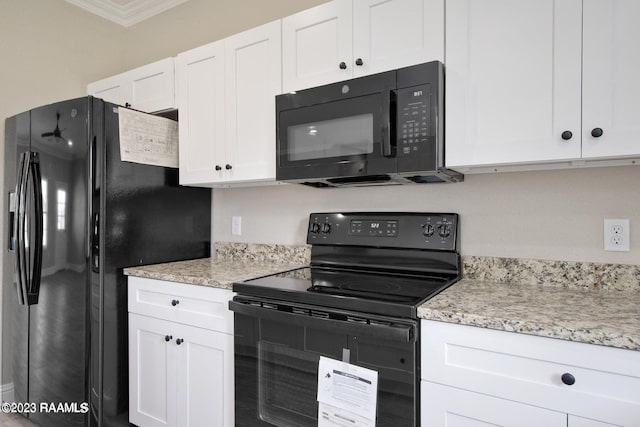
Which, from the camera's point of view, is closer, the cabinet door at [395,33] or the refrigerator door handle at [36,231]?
the cabinet door at [395,33]

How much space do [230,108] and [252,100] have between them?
150 millimetres

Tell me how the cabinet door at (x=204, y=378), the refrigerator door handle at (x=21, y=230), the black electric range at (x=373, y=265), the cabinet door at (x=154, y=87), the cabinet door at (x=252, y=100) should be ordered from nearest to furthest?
the black electric range at (x=373, y=265)
the cabinet door at (x=204, y=378)
the cabinet door at (x=252, y=100)
the refrigerator door handle at (x=21, y=230)
the cabinet door at (x=154, y=87)

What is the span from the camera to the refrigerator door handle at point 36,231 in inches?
78.6

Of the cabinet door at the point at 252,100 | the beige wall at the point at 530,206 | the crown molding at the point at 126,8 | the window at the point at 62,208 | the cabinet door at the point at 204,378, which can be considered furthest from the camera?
the crown molding at the point at 126,8

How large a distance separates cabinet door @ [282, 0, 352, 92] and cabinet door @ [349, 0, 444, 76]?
0.05m

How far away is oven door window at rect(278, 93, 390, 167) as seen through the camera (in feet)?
4.83

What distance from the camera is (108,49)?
9.59ft

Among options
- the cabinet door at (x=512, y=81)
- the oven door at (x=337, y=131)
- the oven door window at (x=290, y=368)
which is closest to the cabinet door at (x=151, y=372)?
the oven door window at (x=290, y=368)

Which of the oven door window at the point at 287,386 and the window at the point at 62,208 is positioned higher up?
the window at the point at 62,208

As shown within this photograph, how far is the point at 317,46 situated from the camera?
167 centimetres

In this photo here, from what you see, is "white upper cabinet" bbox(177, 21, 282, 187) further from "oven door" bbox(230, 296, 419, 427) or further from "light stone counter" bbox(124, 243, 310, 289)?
"oven door" bbox(230, 296, 419, 427)

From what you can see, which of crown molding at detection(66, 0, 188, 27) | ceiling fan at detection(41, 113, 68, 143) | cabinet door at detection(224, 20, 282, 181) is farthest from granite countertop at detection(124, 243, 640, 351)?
crown molding at detection(66, 0, 188, 27)

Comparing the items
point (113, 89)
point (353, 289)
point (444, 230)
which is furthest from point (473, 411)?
point (113, 89)

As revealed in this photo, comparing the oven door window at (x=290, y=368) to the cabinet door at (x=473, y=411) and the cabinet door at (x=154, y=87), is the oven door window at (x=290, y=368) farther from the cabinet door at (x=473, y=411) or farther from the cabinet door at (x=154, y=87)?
the cabinet door at (x=154, y=87)
